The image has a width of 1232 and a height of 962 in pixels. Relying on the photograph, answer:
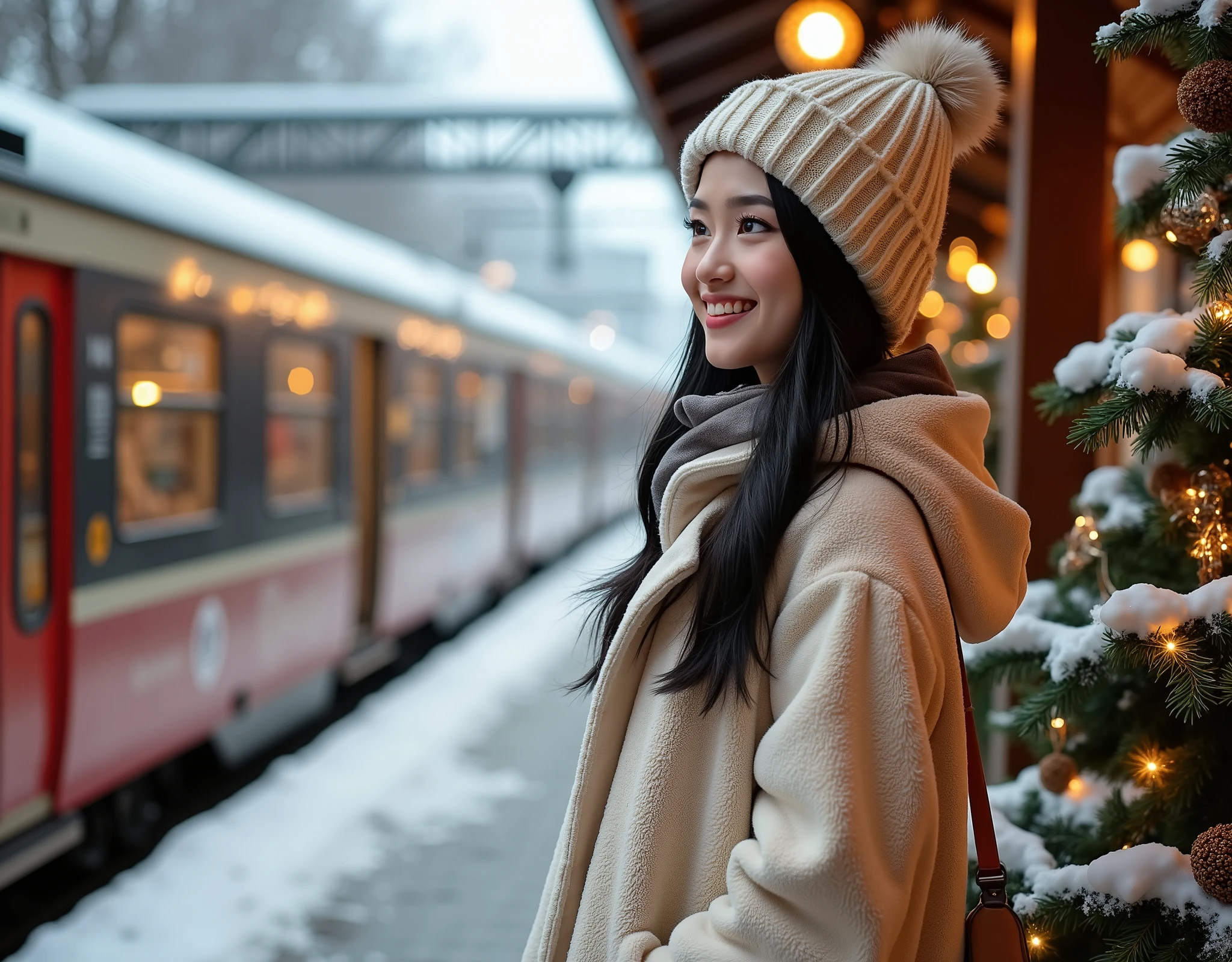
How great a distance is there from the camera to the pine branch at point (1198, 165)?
6.16 ft

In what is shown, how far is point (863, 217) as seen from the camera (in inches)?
60.8

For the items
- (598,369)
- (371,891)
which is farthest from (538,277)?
(371,891)

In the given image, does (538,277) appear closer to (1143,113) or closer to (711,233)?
(1143,113)

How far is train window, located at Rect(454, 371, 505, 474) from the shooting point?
35.1 feet

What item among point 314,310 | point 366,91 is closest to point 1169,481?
point 314,310

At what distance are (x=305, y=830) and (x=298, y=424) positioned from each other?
2460 mm

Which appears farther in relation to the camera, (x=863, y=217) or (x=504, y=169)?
(x=504, y=169)

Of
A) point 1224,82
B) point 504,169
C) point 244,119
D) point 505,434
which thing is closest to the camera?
point 1224,82

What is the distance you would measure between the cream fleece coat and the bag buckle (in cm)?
4

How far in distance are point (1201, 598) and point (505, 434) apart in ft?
35.6

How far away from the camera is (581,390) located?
55.9 feet

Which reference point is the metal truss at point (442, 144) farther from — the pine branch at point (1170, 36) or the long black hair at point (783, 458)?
the long black hair at point (783, 458)

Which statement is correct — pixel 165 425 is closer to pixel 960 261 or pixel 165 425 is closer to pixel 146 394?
pixel 146 394

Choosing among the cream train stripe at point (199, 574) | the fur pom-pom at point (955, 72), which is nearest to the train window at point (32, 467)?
the cream train stripe at point (199, 574)
